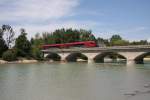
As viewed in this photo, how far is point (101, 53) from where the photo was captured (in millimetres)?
70438

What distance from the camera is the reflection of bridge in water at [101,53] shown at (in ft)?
198

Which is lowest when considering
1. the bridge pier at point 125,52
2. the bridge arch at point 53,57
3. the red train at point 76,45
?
the bridge arch at point 53,57

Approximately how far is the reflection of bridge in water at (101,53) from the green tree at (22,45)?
23.4 feet

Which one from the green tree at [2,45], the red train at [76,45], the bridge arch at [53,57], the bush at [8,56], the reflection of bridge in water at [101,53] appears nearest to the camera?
the reflection of bridge in water at [101,53]

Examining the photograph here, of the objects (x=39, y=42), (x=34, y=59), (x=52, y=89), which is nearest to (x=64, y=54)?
(x=34, y=59)

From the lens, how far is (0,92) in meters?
21.9

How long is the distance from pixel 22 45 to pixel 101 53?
2361 centimetres

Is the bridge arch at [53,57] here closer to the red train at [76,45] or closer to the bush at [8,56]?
the red train at [76,45]

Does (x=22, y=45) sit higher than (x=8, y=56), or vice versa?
(x=22, y=45)

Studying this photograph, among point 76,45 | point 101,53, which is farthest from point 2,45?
point 101,53

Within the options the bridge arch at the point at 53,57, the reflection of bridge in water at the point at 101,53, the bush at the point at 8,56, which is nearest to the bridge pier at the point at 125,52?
the reflection of bridge in water at the point at 101,53

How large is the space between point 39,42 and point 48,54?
16.1 meters

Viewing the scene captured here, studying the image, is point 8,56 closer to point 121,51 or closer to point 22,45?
point 22,45

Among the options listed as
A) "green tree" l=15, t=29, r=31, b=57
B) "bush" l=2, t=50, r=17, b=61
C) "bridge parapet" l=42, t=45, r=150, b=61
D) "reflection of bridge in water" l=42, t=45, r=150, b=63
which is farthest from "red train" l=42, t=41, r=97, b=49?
"bush" l=2, t=50, r=17, b=61
